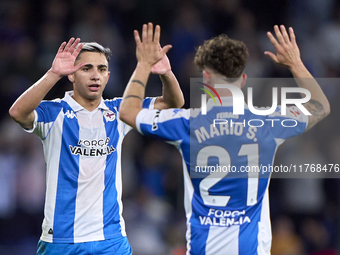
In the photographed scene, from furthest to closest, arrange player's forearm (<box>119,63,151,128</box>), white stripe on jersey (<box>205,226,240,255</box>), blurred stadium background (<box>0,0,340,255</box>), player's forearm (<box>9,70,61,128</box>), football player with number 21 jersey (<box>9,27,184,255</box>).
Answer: blurred stadium background (<box>0,0,340,255</box>) → football player with number 21 jersey (<box>9,27,184,255</box>) → player's forearm (<box>9,70,61,128</box>) → white stripe on jersey (<box>205,226,240,255</box>) → player's forearm (<box>119,63,151,128</box>)

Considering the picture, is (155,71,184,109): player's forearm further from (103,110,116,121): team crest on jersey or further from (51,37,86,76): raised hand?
(51,37,86,76): raised hand

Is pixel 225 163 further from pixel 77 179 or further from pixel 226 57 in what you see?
pixel 77 179

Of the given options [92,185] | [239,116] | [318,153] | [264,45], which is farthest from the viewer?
[264,45]

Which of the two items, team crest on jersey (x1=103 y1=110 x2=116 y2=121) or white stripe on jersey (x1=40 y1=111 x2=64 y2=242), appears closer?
white stripe on jersey (x1=40 y1=111 x2=64 y2=242)

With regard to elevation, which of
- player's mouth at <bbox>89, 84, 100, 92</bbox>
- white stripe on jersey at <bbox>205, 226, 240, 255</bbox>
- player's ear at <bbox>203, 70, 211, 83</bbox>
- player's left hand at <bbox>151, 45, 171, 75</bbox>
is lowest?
white stripe on jersey at <bbox>205, 226, 240, 255</bbox>

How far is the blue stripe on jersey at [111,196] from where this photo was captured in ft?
16.0

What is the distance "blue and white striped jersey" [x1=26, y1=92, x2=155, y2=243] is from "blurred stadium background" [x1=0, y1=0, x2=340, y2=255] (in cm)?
379

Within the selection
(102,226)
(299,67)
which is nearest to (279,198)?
(102,226)

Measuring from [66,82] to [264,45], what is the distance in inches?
169

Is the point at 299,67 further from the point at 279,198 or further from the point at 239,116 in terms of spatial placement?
the point at 279,198

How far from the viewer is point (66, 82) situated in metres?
9.62

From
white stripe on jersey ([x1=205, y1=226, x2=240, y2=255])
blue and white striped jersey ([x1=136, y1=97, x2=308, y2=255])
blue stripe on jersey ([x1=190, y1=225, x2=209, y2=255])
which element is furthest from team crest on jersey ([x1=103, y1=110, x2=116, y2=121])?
white stripe on jersey ([x1=205, y1=226, x2=240, y2=255])

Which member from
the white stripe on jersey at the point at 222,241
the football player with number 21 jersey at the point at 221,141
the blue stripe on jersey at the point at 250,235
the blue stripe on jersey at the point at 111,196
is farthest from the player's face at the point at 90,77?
the blue stripe on jersey at the point at 250,235

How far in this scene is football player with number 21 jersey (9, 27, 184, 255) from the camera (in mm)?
4758
